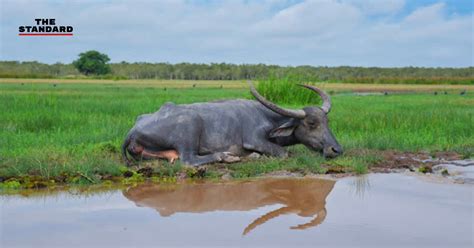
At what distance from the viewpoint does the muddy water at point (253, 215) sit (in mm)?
4184

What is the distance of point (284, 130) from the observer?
761 cm

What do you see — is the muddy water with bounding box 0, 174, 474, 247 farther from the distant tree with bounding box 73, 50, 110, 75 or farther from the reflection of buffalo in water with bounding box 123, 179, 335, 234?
the distant tree with bounding box 73, 50, 110, 75

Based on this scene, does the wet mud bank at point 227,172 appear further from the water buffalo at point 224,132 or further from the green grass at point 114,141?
the water buffalo at point 224,132

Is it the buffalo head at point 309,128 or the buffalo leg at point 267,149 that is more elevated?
the buffalo head at point 309,128

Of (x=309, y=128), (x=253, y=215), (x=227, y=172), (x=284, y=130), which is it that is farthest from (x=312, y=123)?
(x=253, y=215)

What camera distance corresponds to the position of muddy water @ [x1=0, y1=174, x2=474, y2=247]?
4.18m

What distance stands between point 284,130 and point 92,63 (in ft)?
247

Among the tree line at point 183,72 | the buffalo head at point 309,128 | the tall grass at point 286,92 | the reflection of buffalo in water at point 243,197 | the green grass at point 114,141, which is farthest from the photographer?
the tree line at point 183,72

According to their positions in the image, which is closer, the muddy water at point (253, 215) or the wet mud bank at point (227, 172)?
the muddy water at point (253, 215)

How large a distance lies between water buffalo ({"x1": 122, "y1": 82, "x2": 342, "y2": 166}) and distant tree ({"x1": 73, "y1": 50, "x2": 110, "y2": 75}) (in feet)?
247

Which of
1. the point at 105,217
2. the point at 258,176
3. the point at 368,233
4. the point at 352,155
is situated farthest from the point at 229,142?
the point at 368,233

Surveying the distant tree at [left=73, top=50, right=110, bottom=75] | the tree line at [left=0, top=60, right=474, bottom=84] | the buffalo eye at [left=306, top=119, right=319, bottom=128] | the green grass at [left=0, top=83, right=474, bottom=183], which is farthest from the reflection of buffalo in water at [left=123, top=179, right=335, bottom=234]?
the distant tree at [left=73, top=50, right=110, bottom=75]

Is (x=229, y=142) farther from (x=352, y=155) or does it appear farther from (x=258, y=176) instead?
(x=352, y=155)

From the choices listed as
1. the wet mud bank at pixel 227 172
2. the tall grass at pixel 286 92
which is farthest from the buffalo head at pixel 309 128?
the tall grass at pixel 286 92
